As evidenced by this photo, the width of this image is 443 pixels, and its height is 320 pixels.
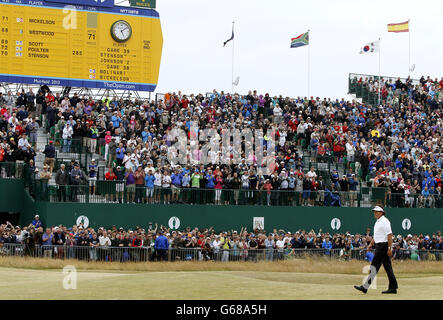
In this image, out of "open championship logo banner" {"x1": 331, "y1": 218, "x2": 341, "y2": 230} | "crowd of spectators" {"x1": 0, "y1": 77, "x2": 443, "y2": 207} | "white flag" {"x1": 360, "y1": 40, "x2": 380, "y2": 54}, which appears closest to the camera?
"crowd of spectators" {"x1": 0, "y1": 77, "x2": 443, "y2": 207}

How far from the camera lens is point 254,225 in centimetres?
3616

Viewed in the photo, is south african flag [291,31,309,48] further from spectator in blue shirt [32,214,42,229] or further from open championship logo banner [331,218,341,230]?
spectator in blue shirt [32,214,42,229]

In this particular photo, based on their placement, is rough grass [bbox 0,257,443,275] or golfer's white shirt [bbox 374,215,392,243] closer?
golfer's white shirt [bbox 374,215,392,243]

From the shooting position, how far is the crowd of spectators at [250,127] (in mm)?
34156

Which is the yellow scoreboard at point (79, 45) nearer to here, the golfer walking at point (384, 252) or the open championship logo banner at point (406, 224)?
the open championship logo banner at point (406, 224)

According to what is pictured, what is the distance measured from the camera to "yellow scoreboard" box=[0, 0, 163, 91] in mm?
38969

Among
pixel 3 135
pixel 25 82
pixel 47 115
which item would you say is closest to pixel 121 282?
pixel 3 135

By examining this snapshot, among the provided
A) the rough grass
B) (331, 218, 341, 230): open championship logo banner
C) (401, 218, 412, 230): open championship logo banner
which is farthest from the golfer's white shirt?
(401, 218, 412, 230): open championship logo banner

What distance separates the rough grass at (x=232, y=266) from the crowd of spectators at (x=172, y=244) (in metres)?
0.85

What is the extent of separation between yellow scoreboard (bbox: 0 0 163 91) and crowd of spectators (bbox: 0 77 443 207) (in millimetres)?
1632

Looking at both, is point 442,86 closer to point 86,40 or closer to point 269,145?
point 269,145

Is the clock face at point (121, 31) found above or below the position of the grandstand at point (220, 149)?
above

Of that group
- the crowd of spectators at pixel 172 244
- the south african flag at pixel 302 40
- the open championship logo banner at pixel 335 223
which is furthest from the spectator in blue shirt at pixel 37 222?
the south african flag at pixel 302 40
